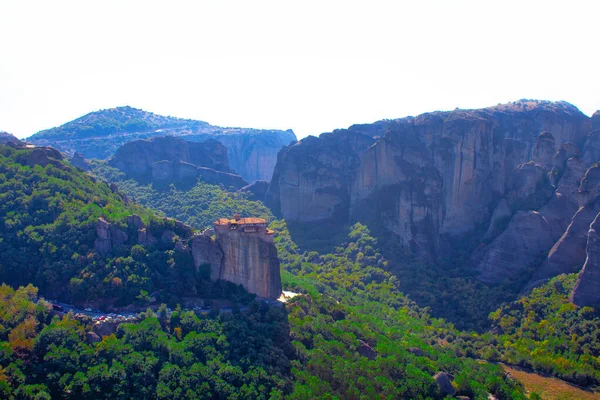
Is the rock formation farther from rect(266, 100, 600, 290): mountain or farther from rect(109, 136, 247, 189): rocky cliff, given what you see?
rect(109, 136, 247, 189): rocky cliff

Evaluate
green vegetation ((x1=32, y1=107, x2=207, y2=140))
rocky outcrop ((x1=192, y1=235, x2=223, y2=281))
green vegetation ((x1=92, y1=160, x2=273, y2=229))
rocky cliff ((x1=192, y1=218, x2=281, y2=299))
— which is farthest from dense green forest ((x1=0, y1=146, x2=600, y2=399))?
green vegetation ((x1=32, y1=107, x2=207, y2=140))

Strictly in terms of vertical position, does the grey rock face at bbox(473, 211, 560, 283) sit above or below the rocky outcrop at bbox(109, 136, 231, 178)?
below

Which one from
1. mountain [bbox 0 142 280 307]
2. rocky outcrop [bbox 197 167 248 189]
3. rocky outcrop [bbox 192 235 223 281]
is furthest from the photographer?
rocky outcrop [bbox 197 167 248 189]

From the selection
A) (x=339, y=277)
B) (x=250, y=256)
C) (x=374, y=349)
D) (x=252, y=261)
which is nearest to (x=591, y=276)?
(x=374, y=349)

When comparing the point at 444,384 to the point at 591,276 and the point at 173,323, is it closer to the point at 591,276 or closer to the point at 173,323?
the point at 591,276

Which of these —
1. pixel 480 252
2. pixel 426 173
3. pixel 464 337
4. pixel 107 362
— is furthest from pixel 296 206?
pixel 107 362

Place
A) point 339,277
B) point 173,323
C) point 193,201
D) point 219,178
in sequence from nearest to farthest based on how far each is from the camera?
1. point 173,323
2. point 339,277
3. point 193,201
4. point 219,178
